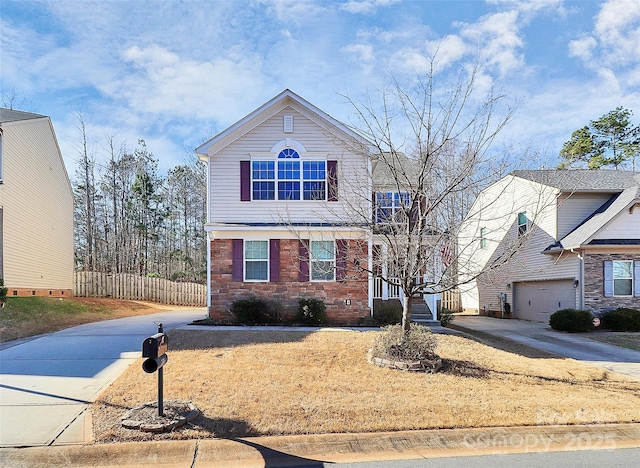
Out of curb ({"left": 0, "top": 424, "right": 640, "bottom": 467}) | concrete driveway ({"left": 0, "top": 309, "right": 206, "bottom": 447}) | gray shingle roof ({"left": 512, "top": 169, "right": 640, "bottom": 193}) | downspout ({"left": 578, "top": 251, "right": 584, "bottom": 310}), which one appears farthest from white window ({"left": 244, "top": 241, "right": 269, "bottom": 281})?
gray shingle roof ({"left": 512, "top": 169, "right": 640, "bottom": 193})

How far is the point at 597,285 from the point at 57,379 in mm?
18587

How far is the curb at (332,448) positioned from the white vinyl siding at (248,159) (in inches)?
396

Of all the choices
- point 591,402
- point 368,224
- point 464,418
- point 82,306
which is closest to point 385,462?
point 464,418

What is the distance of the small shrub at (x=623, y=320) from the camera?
16.4 m

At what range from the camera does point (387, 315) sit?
14727mm

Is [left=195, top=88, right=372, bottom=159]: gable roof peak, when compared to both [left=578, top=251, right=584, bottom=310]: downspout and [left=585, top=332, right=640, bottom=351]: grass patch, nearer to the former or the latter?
[left=585, top=332, right=640, bottom=351]: grass patch

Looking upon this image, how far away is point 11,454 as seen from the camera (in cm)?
488

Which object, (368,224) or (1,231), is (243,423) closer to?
(368,224)

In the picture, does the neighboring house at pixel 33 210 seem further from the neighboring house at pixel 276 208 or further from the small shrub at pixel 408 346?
the small shrub at pixel 408 346

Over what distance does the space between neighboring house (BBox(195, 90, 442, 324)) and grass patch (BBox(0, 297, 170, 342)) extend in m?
5.23

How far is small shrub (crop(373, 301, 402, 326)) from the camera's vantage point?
14.5 m

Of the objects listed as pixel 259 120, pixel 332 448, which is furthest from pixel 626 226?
pixel 332 448

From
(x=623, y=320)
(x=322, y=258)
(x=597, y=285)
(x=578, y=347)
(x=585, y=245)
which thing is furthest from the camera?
(x=597, y=285)

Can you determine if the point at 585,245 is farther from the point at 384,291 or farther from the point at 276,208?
the point at 276,208
